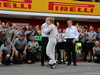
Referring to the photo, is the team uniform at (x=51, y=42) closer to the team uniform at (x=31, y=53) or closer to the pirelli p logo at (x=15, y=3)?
the team uniform at (x=31, y=53)

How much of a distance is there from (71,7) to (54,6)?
1.55m

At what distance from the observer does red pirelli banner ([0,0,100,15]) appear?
486 inches

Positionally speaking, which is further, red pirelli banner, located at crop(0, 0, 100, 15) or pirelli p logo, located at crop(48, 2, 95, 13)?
pirelli p logo, located at crop(48, 2, 95, 13)

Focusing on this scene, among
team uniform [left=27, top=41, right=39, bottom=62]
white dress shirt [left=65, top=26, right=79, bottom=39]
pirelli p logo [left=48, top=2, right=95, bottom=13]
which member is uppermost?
pirelli p logo [left=48, top=2, right=95, bottom=13]

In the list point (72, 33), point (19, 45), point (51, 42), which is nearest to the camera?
point (51, 42)

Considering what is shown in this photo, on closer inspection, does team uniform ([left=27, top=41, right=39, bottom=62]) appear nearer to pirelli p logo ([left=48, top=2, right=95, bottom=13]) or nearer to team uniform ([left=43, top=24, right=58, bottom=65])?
team uniform ([left=43, top=24, right=58, bottom=65])

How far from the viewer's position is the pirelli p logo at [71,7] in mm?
13008

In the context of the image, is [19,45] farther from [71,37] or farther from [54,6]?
[54,6]

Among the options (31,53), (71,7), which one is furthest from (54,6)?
(31,53)

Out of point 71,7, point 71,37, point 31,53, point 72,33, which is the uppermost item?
point 71,7

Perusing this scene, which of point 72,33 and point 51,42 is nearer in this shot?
point 51,42

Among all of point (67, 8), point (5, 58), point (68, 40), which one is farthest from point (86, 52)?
point (67, 8)

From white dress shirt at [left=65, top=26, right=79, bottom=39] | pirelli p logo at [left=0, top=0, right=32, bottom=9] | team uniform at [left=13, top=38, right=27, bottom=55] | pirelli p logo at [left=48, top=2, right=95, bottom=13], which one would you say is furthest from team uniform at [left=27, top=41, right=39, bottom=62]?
pirelli p logo at [left=48, top=2, right=95, bottom=13]

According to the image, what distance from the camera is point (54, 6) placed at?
1302 centimetres
